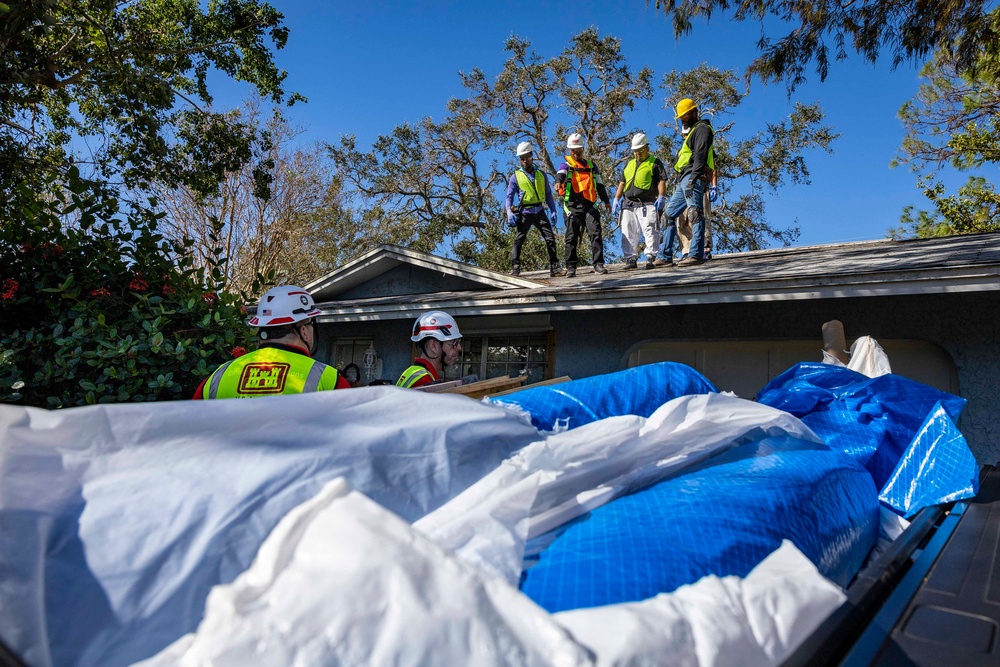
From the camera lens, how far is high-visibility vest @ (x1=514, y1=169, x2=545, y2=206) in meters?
9.77

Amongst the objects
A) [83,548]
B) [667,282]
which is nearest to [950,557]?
[83,548]

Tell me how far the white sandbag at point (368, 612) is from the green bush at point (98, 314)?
4.76 meters

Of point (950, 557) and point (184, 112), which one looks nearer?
point (950, 557)

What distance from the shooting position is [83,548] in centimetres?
105

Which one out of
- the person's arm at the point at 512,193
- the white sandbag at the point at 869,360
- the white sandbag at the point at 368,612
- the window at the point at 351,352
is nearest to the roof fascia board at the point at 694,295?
the window at the point at 351,352

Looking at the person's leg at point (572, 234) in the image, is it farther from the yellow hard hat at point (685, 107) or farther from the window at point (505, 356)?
the yellow hard hat at point (685, 107)

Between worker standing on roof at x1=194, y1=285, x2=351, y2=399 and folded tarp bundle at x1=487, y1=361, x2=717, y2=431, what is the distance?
58.9 inches

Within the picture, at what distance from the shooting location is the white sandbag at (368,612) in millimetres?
861

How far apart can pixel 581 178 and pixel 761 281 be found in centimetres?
420

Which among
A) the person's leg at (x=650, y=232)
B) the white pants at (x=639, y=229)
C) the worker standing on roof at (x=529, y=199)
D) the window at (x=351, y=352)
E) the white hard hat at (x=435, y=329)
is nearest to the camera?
the white hard hat at (x=435, y=329)

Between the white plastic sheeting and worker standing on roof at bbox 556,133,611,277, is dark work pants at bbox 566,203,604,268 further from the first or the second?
the white plastic sheeting

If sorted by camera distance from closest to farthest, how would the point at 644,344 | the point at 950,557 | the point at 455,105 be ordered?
1. the point at 950,557
2. the point at 644,344
3. the point at 455,105

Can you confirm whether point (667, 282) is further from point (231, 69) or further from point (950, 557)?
point (231, 69)

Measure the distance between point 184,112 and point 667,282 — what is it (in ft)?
23.8
